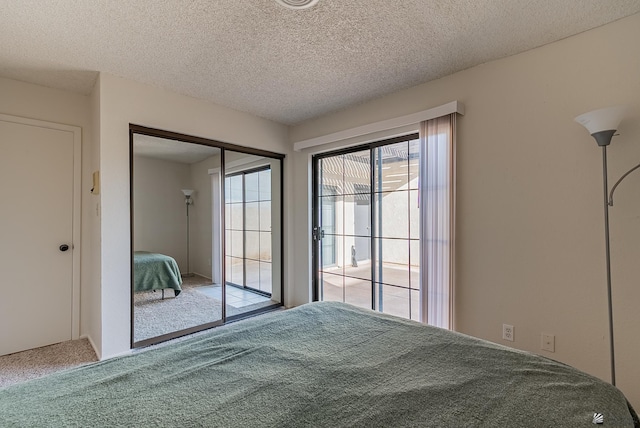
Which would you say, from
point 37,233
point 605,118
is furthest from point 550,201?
point 37,233

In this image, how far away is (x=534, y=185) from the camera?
2221mm

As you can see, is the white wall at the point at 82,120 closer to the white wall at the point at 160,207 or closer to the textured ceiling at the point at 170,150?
the white wall at the point at 160,207

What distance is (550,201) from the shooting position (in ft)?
7.06

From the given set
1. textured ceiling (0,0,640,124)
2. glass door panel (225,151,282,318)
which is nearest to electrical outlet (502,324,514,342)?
textured ceiling (0,0,640,124)

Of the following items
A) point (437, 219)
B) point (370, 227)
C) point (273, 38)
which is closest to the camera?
point (273, 38)

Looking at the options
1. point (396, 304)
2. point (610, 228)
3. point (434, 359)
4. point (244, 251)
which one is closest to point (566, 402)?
point (434, 359)

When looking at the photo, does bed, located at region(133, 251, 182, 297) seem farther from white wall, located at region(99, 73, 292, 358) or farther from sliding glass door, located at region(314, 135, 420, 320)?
sliding glass door, located at region(314, 135, 420, 320)

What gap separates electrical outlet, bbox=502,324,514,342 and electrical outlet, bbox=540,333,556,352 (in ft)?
0.62

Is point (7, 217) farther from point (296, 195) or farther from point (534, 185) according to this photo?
point (534, 185)

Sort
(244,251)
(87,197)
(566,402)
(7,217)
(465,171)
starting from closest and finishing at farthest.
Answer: (566,402) < (465,171) < (7,217) < (87,197) < (244,251)

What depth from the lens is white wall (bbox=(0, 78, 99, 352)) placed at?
9.27 ft

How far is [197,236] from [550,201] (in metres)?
3.33

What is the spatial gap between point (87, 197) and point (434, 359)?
3.57m

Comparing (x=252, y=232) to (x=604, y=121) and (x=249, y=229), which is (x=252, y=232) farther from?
(x=604, y=121)
